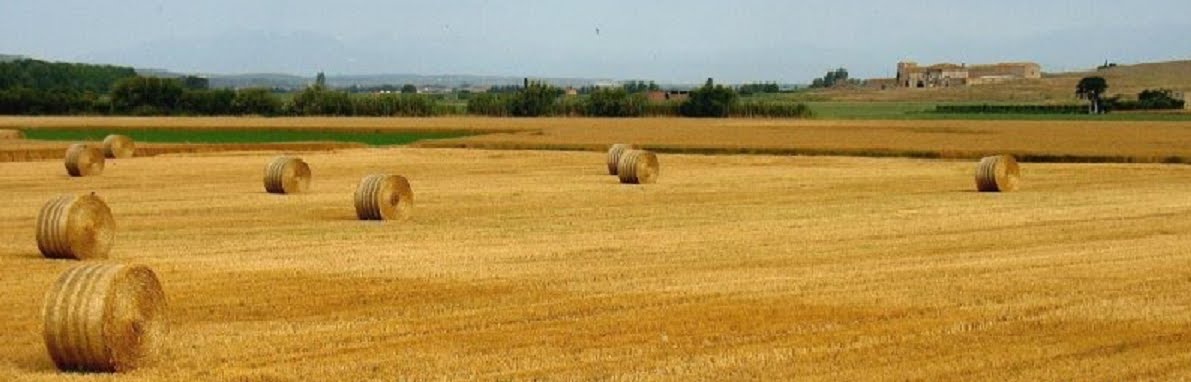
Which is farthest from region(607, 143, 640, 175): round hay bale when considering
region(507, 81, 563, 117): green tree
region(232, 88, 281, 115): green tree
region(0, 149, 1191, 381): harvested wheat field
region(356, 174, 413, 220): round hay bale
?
region(232, 88, 281, 115): green tree

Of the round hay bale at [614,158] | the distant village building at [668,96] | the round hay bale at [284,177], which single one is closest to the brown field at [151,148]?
the round hay bale at [614,158]

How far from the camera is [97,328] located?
1277cm

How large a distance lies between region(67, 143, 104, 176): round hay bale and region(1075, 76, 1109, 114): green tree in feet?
279

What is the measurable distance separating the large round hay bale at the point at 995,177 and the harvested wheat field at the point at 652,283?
434 millimetres

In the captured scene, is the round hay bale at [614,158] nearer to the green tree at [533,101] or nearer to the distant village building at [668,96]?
the green tree at [533,101]

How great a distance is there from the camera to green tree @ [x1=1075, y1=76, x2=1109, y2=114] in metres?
119

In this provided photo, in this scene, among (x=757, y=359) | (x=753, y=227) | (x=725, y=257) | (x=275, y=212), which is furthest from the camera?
(x=275, y=212)

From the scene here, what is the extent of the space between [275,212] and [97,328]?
54.3 feet

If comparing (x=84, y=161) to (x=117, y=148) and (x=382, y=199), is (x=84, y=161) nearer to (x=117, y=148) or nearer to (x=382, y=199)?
(x=117, y=148)

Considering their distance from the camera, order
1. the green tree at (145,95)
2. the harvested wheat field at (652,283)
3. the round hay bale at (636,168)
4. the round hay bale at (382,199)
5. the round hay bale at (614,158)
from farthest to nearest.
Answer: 1. the green tree at (145,95)
2. the round hay bale at (614,158)
3. the round hay bale at (636,168)
4. the round hay bale at (382,199)
5. the harvested wheat field at (652,283)

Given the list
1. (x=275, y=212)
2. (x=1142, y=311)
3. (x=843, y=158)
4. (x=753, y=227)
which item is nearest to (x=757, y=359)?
(x=1142, y=311)

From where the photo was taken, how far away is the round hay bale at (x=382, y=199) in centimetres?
2700

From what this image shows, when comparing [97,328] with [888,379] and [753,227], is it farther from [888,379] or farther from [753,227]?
[753,227]

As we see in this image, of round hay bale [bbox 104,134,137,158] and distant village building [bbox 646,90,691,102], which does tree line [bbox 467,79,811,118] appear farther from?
round hay bale [bbox 104,134,137,158]
